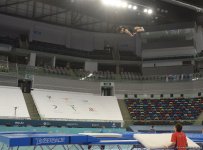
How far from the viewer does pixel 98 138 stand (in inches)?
376

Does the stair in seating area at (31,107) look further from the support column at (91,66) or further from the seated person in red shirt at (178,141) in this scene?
the seated person in red shirt at (178,141)

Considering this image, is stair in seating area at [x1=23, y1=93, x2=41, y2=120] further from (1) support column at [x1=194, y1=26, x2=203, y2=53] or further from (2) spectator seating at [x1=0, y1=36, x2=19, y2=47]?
(1) support column at [x1=194, y1=26, x2=203, y2=53]

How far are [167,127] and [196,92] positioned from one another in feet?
27.0

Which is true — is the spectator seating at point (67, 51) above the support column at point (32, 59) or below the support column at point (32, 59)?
above

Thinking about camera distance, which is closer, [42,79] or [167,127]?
[167,127]

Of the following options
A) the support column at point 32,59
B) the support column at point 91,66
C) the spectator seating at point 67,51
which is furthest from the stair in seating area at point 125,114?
the support column at point 32,59

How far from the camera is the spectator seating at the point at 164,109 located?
31.2 meters

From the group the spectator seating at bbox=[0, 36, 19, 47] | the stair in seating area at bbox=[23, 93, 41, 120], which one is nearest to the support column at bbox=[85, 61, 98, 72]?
the spectator seating at bbox=[0, 36, 19, 47]

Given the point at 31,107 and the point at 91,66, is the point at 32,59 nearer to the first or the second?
the point at 91,66

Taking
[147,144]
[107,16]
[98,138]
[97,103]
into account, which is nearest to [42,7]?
[107,16]

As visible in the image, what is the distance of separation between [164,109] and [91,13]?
16.0 m

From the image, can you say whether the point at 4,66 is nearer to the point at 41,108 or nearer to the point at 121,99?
the point at 41,108

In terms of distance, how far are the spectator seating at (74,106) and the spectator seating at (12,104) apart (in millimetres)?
1652

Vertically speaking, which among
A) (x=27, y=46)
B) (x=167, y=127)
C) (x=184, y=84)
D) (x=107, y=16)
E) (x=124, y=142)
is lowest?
(x=167, y=127)
